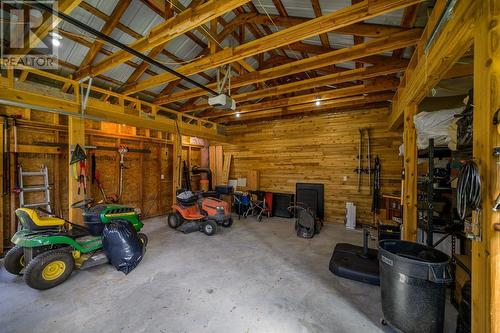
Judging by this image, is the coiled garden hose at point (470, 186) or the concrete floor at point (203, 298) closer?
the coiled garden hose at point (470, 186)

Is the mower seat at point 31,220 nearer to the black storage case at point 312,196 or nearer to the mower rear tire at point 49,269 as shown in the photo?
the mower rear tire at point 49,269

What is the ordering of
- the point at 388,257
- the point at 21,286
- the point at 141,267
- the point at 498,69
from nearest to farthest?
the point at 498,69
the point at 388,257
the point at 21,286
the point at 141,267

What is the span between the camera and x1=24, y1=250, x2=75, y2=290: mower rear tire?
229 centimetres

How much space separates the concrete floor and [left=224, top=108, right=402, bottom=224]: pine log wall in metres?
→ 2.62

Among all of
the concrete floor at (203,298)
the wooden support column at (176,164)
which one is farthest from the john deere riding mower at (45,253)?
the wooden support column at (176,164)

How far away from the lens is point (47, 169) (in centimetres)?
386

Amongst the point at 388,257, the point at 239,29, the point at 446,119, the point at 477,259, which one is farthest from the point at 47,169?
the point at 446,119

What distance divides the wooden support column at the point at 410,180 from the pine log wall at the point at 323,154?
2589mm

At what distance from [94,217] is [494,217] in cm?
421

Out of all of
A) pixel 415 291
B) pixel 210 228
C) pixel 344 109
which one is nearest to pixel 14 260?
pixel 210 228

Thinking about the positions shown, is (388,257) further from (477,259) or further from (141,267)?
(141,267)

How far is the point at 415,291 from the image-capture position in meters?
1.65

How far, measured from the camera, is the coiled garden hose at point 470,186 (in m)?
1.21

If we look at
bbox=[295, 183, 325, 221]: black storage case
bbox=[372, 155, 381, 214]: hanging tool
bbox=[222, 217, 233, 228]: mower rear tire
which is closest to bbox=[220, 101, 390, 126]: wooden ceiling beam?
bbox=[372, 155, 381, 214]: hanging tool
